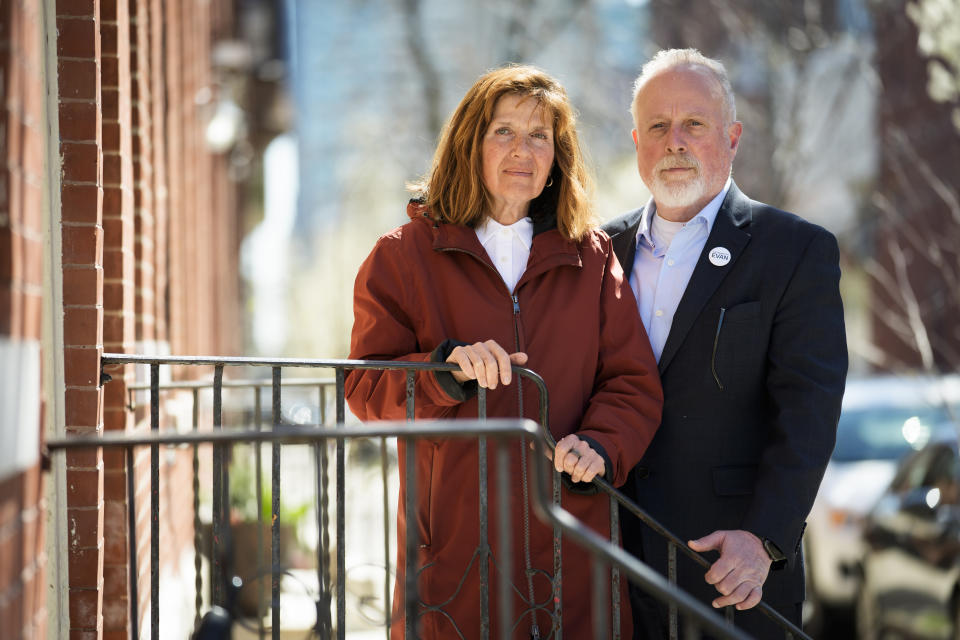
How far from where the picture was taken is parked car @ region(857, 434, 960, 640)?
18.9 ft

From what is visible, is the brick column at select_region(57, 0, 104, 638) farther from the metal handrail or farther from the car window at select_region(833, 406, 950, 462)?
the car window at select_region(833, 406, 950, 462)

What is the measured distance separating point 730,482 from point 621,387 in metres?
0.51

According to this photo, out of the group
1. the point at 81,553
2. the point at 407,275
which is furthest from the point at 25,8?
the point at 81,553

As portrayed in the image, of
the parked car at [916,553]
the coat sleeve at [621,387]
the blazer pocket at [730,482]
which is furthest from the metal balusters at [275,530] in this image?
the parked car at [916,553]

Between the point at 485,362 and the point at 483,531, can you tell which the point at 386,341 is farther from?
the point at 483,531

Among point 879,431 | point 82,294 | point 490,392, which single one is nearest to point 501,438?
point 490,392

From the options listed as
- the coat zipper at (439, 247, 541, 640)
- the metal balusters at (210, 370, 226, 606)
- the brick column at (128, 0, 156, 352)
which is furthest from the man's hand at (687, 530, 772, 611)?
the brick column at (128, 0, 156, 352)

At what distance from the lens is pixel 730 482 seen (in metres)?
3.51

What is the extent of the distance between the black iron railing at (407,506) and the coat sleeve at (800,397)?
0.29 m

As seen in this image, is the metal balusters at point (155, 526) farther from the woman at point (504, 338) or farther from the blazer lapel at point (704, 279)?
the blazer lapel at point (704, 279)

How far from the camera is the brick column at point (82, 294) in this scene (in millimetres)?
3605

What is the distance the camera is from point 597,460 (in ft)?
10.4

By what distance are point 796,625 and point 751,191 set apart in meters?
6.89

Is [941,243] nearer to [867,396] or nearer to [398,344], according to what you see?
[867,396]
